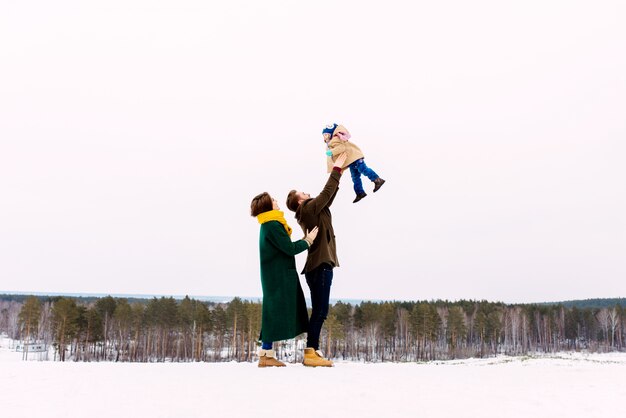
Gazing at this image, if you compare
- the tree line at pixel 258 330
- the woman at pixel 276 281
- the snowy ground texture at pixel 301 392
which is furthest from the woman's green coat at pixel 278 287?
the tree line at pixel 258 330

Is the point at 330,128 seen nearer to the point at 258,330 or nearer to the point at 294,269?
the point at 294,269

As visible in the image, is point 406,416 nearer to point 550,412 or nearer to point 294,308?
point 550,412

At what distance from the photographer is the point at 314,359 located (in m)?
7.31

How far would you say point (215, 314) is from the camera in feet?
262

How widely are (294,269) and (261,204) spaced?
111 centimetres

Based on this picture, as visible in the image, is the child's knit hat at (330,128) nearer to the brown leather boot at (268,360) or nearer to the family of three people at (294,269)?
the family of three people at (294,269)

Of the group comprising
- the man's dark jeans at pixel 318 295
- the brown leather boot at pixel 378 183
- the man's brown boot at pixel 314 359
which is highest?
the brown leather boot at pixel 378 183

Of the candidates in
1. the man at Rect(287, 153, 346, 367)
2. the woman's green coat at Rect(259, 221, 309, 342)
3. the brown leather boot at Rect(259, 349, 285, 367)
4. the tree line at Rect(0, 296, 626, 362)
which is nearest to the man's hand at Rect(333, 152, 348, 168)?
the man at Rect(287, 153, 346, 367)

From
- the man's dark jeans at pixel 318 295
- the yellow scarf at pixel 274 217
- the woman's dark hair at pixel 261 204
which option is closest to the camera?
the man's dark jeans at pixel 318 295

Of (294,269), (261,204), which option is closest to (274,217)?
(261,204)

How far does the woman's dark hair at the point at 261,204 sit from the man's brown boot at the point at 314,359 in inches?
86.6

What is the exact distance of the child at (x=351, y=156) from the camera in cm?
771

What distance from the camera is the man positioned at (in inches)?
287

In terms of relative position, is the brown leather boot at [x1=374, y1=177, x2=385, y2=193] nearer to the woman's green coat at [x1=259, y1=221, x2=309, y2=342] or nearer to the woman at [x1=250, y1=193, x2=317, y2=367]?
the woman at [x1=250, y1=193, x2=317, y2=367]
